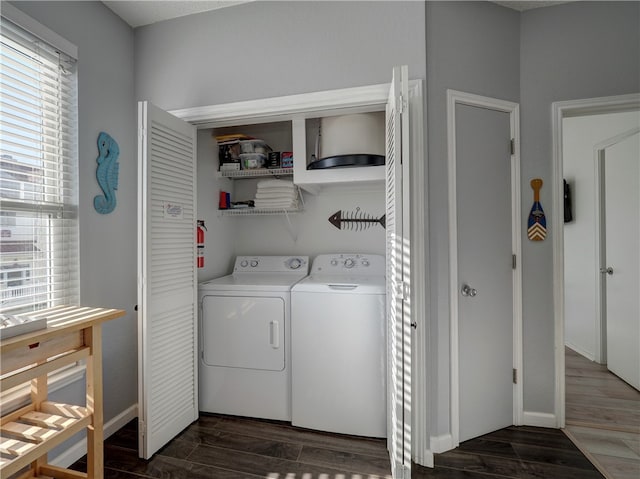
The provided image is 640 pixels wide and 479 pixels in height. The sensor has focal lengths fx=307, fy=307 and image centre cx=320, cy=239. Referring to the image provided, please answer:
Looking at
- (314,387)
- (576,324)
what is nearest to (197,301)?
(314,387)

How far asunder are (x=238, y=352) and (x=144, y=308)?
0.71m

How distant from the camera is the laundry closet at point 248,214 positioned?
1509 mm

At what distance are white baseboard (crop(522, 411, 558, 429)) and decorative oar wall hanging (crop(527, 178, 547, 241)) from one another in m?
1.14

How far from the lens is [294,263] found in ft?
8.66

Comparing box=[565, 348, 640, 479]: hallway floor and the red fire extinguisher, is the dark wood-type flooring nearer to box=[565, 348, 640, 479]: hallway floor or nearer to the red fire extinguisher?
box=[565, 348, 640, 479]: hallway floor

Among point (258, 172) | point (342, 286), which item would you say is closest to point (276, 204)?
point (258, 172)

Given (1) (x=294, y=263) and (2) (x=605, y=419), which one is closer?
(2) (x=605, y=419)

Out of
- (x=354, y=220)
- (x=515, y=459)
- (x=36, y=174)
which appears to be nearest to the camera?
(x=36, y=174)

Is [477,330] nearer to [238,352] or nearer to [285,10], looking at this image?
[238,352]

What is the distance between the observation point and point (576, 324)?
3.31m

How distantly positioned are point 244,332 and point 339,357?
2.18 feet

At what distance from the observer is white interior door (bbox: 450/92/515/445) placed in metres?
1.85

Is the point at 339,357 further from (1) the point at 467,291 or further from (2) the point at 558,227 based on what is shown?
(2) the point at 558,227

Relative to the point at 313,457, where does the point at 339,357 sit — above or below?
above
